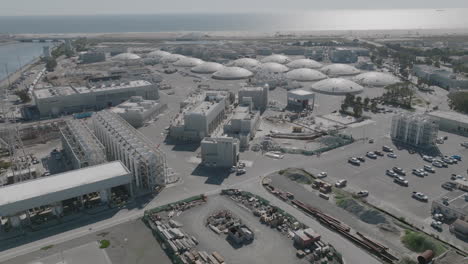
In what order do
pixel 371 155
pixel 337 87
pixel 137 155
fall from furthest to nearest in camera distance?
1. pixel 337 87
2. pixel 371 155
3. pixel 137 155

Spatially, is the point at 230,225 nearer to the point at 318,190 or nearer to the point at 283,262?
the point at 283,262

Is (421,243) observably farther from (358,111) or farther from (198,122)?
(358,111)

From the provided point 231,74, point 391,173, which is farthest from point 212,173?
point 231,74

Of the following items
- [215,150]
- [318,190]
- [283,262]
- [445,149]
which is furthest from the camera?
[445,149]

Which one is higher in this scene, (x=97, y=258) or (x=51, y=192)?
(x=51, y=192)

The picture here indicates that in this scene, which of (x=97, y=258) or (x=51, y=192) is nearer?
(x=97, y=258)

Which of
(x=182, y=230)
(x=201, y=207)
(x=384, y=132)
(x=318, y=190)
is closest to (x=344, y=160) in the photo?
(x=318, y=190)
